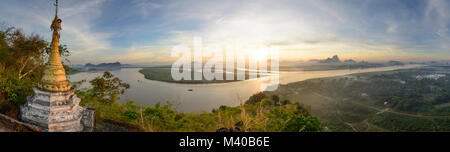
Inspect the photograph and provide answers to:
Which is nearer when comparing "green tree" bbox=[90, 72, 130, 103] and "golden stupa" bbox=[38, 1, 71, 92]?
"golden stupa" bbox=[38, 1, 71, 92]

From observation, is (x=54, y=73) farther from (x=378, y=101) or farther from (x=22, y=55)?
(x=378, y=101)

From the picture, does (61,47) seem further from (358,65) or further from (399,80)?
Result: (358,65)

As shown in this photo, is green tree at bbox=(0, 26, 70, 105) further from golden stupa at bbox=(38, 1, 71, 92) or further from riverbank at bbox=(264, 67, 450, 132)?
riverbank at bbox=(264, 67, 450, 132)

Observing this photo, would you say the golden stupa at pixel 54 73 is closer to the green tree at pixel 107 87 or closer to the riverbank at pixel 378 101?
the green tree at pixel 107 87

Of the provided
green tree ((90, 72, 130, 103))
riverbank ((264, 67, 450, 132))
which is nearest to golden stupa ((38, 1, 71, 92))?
green tree ((90, 72, 130, 103))

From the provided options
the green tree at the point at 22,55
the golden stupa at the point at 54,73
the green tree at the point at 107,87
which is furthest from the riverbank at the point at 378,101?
the green tree at the point at 22,55

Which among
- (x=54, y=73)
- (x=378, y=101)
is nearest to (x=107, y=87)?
(x=54, y=73)

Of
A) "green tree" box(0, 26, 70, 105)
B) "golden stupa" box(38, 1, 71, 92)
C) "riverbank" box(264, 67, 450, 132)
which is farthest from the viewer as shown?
"riverbank" box(264, 67, 450, 132)
